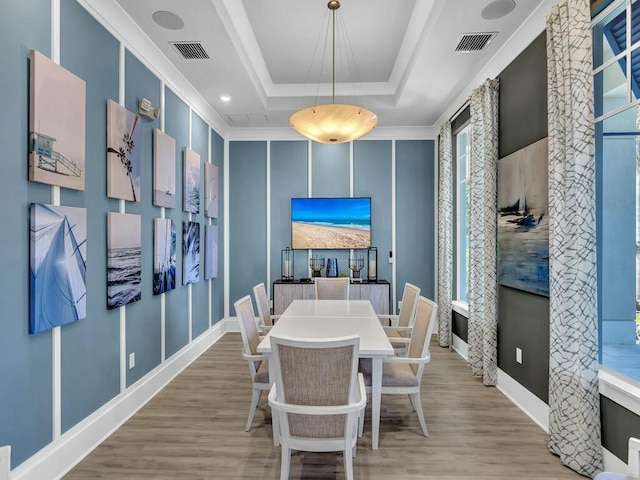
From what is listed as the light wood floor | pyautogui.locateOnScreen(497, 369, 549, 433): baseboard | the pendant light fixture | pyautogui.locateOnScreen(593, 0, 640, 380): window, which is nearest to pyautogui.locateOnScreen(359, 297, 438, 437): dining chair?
the light wood floor

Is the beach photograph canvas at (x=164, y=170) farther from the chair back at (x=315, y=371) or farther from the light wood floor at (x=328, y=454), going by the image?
the chair back at (x=315, y=371)

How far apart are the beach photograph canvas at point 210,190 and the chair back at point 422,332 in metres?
3.12

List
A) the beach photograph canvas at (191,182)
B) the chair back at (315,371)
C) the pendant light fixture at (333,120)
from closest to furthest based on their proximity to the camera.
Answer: the chair back at (315,371) < the pendant light fixture at (333,120) < the beach photograph canvas at (191,182)

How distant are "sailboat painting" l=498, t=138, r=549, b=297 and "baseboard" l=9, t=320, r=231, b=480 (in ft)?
10.5

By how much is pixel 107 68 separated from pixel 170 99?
3.54 ft

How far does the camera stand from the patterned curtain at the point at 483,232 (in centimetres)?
348

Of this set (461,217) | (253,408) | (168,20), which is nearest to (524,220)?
(461,217)

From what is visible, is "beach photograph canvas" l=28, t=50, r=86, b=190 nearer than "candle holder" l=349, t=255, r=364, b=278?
Yes

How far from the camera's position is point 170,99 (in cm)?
373

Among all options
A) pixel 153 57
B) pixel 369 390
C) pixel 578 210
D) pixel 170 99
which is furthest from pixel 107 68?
pixel 578 210

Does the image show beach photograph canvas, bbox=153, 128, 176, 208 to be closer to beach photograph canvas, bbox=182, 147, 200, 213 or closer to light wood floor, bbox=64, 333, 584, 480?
beach photograph canvas, bbox=182, 147, 200, 213

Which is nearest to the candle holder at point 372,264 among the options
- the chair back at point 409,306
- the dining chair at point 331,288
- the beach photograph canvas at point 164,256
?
the dining chair at point 331,288

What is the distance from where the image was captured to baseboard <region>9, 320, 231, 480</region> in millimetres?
2018

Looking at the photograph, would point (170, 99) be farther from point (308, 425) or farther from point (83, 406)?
point (308, 425)
